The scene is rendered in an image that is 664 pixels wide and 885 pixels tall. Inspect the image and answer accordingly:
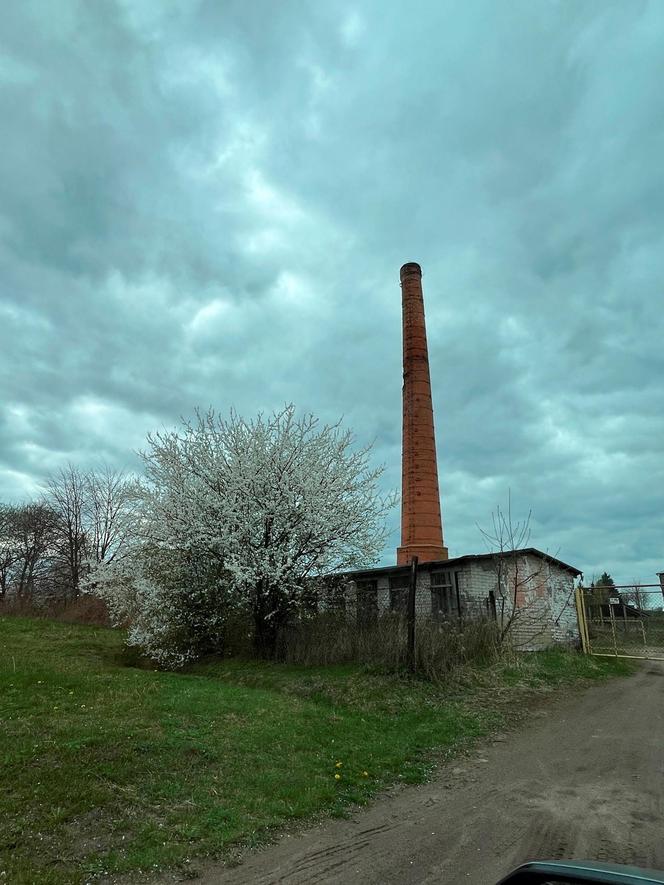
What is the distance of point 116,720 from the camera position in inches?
305

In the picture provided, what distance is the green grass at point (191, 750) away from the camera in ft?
15.4

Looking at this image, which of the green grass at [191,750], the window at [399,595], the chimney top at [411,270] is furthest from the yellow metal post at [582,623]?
the chimney top at [411,270]

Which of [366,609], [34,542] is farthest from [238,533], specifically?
[34,542]

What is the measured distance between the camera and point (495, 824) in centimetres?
527

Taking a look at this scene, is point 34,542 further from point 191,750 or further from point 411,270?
point 191,750

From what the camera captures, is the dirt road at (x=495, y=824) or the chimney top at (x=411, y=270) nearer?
the dirt road at (x=495, y=824)

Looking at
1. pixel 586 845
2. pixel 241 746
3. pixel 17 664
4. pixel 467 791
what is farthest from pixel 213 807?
pixel 17 664

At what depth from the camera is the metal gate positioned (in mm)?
18047

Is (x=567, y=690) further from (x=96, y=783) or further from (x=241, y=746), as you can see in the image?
(x=96, y=783)

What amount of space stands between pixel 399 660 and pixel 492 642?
2721 mm

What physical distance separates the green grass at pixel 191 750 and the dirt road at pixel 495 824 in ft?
1.46

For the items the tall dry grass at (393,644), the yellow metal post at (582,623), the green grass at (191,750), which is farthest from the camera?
the yellow metal post at (582,623)

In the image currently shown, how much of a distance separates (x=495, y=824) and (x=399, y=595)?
14037 millimetres

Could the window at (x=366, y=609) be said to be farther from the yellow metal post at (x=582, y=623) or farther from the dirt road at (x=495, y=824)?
the yellow metal post at (x=582, y=623)
